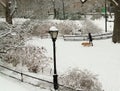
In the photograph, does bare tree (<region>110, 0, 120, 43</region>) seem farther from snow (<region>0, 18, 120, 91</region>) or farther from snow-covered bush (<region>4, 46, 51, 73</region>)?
snow-covered bush (<region>4, 46, 51, 73</region>)

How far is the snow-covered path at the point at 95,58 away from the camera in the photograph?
19766mm

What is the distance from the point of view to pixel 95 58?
79.8 ft

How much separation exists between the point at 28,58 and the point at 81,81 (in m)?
4.66

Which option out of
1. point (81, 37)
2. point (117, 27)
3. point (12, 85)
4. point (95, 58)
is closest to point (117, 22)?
point (117, 27)

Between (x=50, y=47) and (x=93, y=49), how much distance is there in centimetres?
335

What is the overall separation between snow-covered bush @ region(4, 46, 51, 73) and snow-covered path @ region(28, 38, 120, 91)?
46.3 inches

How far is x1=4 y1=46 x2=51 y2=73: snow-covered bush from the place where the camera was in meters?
20.2

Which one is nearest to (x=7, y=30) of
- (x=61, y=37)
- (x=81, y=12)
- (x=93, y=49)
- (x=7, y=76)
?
(x=7, y=76)

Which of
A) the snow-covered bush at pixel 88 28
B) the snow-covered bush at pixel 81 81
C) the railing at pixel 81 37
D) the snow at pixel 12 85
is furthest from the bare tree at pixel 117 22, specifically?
the snow at pixel 12 85

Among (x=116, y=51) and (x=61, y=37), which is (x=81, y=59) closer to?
(x=116, y=51)

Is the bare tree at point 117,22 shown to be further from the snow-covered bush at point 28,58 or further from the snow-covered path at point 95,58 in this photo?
the snow-covered bush at point 28,58

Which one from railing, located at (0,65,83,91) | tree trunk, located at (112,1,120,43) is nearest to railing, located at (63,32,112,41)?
tree trunk, located at (112,1,120,43)

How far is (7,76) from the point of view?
17.8 metres

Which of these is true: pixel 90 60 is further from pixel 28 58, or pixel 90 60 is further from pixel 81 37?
pixel 81 37
